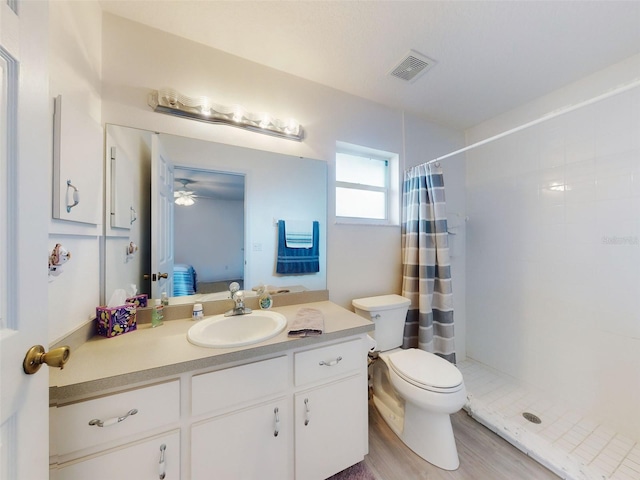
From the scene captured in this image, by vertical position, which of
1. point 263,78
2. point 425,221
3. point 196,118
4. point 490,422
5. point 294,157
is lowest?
point 490,422

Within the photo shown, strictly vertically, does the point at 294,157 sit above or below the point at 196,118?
below

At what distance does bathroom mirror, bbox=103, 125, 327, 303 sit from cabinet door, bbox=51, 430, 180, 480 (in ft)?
2.18

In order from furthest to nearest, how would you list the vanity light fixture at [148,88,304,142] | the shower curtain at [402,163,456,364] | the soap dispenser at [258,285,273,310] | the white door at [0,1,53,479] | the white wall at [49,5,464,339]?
the shower curtain at [402,163,456,364] → the soap dispenser at [258,285,273,310] → the vanity light fixture at [148,88,304,142] → the white wall at [49,5,464,339] → the white door at [0,1,53,479]

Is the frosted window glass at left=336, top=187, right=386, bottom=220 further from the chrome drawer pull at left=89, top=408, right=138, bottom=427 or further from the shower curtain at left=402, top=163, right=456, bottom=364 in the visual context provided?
the chrome drawer pull at left=89, top=408, right=138, bottom=427

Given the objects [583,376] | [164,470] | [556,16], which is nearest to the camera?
[164,470]

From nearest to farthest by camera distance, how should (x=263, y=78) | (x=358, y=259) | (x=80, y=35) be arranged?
(x=80, y=35) → (x=263, y=78) → (x=358, y=259)

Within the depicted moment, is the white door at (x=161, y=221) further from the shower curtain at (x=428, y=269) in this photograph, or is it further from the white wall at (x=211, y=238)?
the shower curtain at (x=428, y=269)

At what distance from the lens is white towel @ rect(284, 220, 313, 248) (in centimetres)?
162

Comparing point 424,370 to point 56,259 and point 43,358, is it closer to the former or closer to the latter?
point 43,358

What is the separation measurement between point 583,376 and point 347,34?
2.77 metres

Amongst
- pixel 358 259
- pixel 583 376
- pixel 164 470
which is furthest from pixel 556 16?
pixel 164 470

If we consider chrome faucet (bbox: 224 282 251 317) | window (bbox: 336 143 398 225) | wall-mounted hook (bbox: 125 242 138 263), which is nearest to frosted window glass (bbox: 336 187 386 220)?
window (bbox: 336 143 398 225)

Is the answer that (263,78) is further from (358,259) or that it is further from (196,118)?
(358,259)

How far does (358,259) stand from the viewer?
1.88 m
